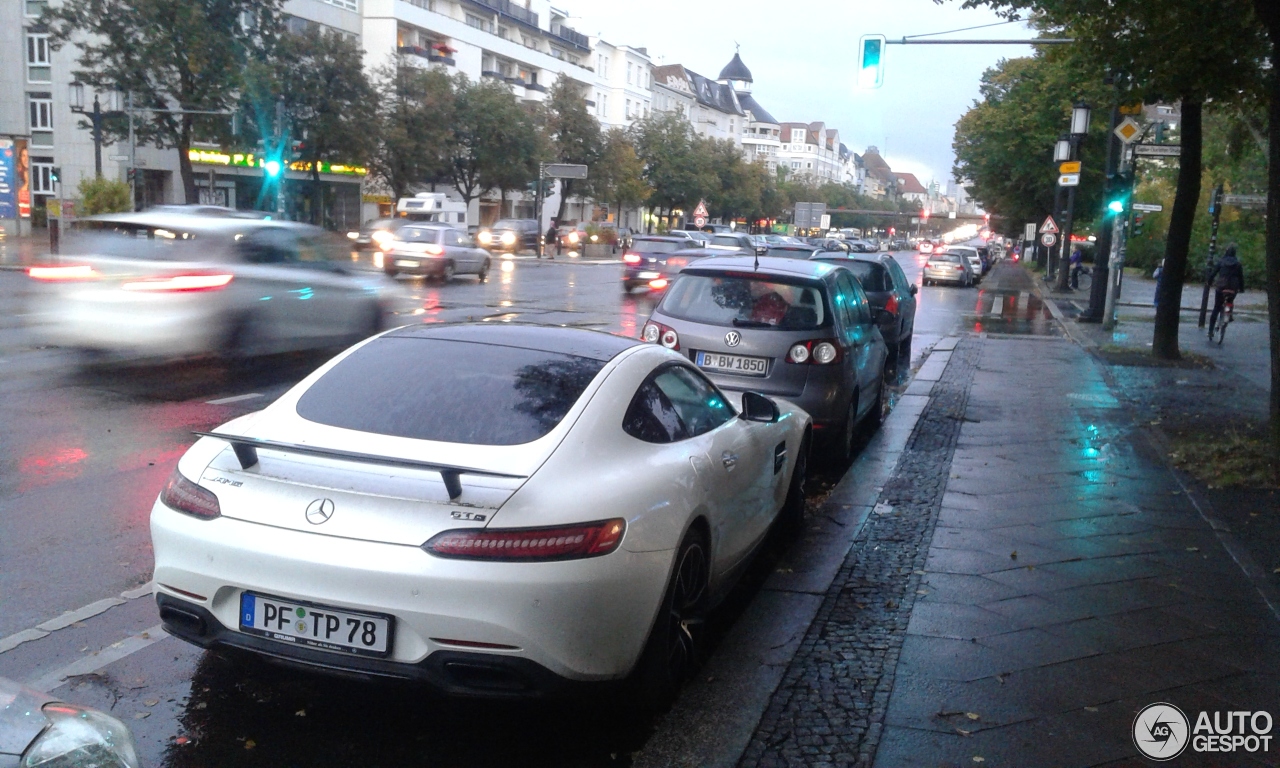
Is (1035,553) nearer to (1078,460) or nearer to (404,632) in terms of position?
(1078,460)

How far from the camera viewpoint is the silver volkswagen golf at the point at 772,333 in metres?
8.76

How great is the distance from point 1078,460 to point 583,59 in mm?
88872

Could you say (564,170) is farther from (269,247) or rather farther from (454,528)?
(454,528)

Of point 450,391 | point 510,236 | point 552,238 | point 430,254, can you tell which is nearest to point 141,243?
point 450,391

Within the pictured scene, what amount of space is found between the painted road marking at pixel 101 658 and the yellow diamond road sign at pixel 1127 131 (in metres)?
19.5

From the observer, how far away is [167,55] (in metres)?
42.7

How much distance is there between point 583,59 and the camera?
93625 mm

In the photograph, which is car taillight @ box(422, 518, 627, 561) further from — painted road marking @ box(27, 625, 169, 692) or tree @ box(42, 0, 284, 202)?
tree @ box(42, 0, 284, 202)

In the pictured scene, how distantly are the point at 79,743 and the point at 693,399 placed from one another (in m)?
3.30

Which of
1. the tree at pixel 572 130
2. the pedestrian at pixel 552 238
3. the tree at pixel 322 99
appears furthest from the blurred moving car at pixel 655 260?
the tree at pixel 572 130

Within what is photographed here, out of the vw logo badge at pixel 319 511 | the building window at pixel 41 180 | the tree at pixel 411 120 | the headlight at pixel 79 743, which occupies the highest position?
the tree at pixel 411 120

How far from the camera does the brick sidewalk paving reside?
4207 mm

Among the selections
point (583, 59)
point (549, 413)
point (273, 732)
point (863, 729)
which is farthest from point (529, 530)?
point (583, 59)

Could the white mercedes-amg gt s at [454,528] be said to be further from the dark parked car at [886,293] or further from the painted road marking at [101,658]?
the dark parked car at [886,293]
